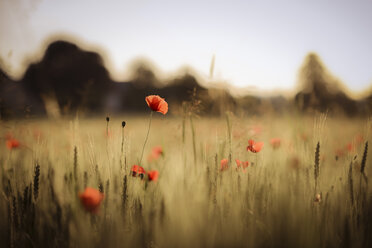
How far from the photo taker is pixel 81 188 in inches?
32.4

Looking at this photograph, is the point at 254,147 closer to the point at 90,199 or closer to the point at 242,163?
the point at 242,163

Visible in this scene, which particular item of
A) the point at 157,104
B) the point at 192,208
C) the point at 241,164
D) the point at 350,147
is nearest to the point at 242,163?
the point at 241,164

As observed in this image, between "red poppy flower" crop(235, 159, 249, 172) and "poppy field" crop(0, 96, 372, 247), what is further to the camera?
"red poppy flower" crop(235, 159, 249, 172)

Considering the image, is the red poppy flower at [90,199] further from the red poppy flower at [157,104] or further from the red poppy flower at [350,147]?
the red poppy flower at [350,147]

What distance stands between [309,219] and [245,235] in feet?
0.89

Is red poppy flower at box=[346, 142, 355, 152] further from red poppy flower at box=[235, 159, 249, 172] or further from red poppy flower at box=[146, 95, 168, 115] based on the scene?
red poppy flower at box=[146, 95, 168, 115]

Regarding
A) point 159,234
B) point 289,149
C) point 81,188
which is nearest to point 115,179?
point 81,188

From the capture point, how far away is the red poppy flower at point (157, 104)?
103 cm

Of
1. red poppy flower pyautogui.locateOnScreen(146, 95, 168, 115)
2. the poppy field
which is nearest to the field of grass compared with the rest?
the poppy field

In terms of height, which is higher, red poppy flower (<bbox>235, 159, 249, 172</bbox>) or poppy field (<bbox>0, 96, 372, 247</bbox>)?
red poppy flower (<bbox>235, 159, 249, 172</bbox>)

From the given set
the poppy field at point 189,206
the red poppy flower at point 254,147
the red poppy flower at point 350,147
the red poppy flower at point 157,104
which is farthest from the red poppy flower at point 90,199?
the red poppy flower at point 350,147

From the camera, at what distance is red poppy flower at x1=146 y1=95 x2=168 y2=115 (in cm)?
103

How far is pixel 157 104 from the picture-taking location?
1057mm

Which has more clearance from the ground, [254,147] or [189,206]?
→ [254,147]
